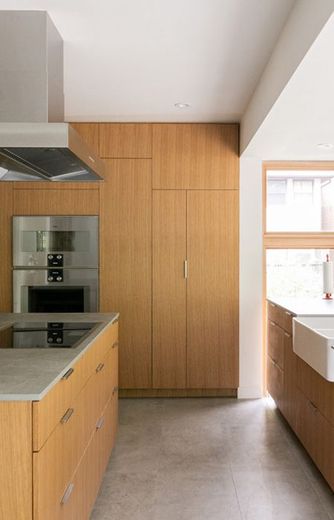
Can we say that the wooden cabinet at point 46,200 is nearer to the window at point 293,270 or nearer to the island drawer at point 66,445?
the window at point 293,270

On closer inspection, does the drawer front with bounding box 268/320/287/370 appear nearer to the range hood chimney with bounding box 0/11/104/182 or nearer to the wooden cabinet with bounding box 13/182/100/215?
the wooden cabinet with bounding box 13/182/100/215

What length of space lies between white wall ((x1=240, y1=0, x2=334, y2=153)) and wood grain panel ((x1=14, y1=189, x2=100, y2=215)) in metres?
1.65

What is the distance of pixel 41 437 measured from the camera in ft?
4.72

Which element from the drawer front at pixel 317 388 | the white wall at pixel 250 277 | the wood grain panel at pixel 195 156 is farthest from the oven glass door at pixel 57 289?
the drawer front at pixel 317 388

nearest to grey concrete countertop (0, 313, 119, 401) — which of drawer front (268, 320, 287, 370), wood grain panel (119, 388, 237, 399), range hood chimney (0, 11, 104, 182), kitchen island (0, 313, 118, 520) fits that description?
kitchen island (0, 313, 118, 520)

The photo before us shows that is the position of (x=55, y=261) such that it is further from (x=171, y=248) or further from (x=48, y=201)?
(x=171, y=248)

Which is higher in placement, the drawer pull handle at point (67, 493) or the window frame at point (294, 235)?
the window frame at point (294, 235)

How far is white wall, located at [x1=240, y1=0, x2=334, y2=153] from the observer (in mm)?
1823

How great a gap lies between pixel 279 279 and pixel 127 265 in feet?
4.62

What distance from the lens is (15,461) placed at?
139 cm

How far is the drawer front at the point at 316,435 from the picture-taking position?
96.3 inches

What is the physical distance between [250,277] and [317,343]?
1757 millimetres

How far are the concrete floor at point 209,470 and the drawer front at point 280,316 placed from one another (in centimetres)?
74

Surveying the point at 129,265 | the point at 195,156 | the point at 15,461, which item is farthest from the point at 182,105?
the point at 15,461
